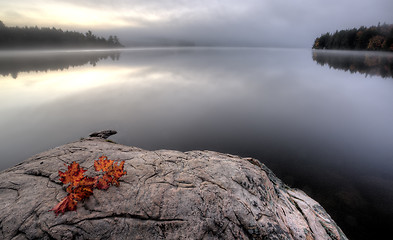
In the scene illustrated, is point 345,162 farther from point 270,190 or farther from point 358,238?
point 270,190

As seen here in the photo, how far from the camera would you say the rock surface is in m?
4.53

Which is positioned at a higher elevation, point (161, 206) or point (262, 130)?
point (161, 206)

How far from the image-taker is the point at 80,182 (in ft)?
16.9

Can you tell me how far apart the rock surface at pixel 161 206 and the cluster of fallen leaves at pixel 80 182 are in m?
0.19

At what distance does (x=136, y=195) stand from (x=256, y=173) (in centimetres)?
465

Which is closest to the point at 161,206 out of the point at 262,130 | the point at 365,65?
the point at 262,130

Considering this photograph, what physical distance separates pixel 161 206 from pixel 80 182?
2.45 m

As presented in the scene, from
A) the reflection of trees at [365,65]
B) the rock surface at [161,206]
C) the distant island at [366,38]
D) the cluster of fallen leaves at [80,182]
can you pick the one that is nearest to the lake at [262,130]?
the rock surface at [161,206]

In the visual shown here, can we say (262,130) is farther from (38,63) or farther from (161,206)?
(38,63)

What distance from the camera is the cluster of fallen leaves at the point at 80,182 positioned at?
478 cm

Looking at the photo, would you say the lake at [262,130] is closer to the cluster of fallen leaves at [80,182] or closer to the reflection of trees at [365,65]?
the cluster of fallen leaves at [80,182]

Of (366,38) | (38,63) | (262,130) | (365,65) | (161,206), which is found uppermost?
(366,38)

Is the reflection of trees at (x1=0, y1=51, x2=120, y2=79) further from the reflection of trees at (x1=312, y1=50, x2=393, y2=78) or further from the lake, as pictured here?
the reflection of trees at (x1=312, y1=50, x2=393, y2=78)

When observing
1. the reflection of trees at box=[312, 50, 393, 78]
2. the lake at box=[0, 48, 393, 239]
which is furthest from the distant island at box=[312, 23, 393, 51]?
the lake at box=[0, 48, 393, 239]
